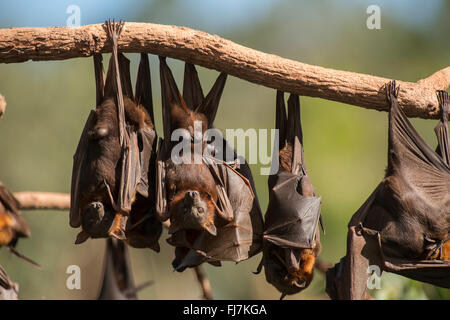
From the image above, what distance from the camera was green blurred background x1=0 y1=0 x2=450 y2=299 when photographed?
700 inches

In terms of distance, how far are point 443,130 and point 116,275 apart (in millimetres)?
5386

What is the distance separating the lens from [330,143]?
69.1 ft

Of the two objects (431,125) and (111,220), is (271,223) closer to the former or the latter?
(111,220)

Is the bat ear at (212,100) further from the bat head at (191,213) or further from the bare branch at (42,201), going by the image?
the bare branch at (42,201)

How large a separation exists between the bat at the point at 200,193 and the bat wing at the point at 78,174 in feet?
2.19

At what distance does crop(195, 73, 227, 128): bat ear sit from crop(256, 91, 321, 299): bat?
1.94 ft

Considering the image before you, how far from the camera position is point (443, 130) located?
19.0 ft

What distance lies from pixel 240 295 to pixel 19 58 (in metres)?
16.7

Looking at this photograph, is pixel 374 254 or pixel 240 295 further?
pixel 240 295

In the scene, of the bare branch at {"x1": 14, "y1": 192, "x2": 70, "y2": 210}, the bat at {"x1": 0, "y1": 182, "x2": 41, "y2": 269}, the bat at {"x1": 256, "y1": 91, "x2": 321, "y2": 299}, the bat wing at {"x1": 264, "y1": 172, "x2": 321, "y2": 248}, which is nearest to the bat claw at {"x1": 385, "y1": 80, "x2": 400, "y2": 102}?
the bat at {"x1": 256, "y1": 91, "x2": 321, "y2": 299}

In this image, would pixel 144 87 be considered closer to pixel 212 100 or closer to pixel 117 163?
pixel 212 100
